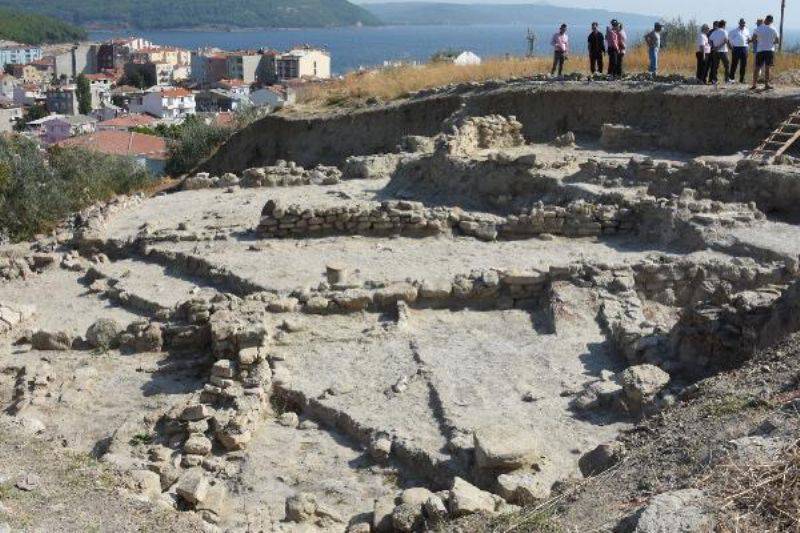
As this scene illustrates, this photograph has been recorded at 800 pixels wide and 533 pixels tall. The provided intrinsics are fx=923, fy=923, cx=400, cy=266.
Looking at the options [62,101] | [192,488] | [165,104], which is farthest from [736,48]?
[62,101]

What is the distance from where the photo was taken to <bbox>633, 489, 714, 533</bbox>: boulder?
4711 millimetres

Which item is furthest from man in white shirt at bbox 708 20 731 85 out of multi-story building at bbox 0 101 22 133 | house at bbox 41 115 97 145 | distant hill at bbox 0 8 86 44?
distant hill at bbox 0 8 86 44

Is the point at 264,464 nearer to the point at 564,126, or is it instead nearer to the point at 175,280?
the point at 175,280

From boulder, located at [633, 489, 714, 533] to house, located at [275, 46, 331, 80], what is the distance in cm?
11683

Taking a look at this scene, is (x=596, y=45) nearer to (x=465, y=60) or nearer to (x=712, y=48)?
(x=712, y=48)

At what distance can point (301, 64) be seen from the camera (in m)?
122

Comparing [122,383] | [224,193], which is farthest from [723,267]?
[224,193]

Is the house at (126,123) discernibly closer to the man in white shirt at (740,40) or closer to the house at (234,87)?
the house at (234,87)

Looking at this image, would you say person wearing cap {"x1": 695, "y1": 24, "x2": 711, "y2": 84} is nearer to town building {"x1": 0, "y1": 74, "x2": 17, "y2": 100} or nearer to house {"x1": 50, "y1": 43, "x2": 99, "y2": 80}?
town building {"x1": 0, "y1": 74, "x2": 17, "y2": 100}

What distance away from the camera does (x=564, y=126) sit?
23.6 m

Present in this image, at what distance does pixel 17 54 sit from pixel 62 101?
6330 cm

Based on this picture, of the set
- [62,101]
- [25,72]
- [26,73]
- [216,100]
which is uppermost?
→ [25,72]

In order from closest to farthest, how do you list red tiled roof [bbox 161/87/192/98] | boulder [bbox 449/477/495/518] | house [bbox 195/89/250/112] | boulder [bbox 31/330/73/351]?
boulder [bbox 449/477/495/518]
boulder [bbox 31/330/73/351]
red tiled roof [bbox 161/87/192/98]
house [bbox 195/89/250/112]

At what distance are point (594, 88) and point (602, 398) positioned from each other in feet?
51.6
